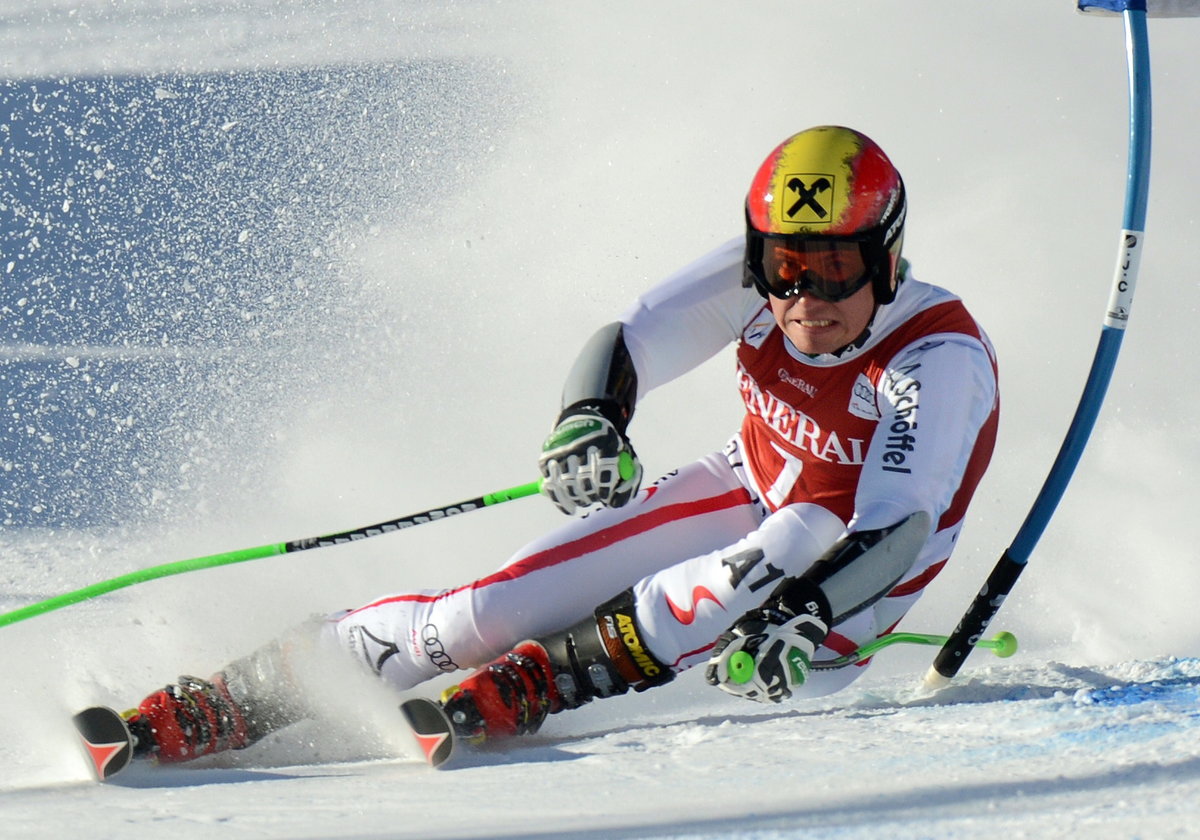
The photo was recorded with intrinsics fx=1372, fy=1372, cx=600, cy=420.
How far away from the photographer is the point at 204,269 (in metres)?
9.02

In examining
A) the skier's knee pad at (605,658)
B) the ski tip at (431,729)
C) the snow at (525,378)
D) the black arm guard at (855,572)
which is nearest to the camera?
the snow at (525,378)

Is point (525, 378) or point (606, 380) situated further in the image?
point (525, 378)

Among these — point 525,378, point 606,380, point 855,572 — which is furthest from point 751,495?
point 525,378

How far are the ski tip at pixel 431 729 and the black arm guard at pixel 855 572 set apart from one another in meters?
0.74

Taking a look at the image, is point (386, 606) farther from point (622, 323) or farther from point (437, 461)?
point (437, 461)

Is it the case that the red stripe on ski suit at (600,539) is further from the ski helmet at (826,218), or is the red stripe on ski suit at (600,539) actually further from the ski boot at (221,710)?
the ski helmet at (826,218)

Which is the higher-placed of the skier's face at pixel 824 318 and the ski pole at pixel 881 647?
the skier's face at pixel 824 318

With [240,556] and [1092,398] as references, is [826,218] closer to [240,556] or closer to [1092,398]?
[1092,398]

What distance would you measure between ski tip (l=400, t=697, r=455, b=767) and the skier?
0.41 feet

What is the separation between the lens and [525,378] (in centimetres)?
641

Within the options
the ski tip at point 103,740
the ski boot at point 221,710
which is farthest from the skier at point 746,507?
the ski tip at point 103,740

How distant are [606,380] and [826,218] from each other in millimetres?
634

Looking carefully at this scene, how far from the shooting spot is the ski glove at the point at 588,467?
2.98 meters

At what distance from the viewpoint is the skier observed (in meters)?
2.92
